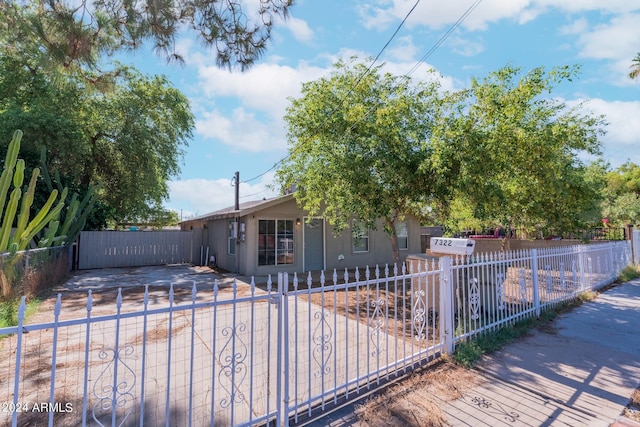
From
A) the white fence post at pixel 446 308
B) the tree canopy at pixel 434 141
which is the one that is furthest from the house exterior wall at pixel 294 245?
the white fence post at pixel 446 308

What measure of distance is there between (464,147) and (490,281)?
7.85 ft

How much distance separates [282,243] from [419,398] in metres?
8.99

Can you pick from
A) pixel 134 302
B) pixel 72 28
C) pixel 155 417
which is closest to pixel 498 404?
pixel 155 417

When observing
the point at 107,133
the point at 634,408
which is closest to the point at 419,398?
the point at 634,408

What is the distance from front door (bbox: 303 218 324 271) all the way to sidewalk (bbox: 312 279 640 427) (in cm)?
822

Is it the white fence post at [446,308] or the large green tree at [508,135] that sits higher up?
the large green tree at [508,135]

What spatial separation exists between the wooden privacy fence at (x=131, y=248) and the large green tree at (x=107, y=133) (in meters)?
1.12

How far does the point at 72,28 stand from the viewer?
13.5ft

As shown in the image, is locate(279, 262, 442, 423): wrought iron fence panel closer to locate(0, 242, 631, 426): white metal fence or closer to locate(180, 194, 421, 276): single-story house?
locate(0, 242, 631, 426): white metal fence

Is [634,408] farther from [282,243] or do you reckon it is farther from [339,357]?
[282,243]

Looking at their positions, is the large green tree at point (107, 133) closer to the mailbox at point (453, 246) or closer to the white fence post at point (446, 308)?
the mailbox at point (453, 246)

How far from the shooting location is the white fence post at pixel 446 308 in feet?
13.0

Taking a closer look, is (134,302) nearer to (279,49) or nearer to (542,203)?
(279,49)

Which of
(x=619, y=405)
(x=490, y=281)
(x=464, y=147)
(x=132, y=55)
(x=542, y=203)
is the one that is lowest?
(x=619, y=405)
